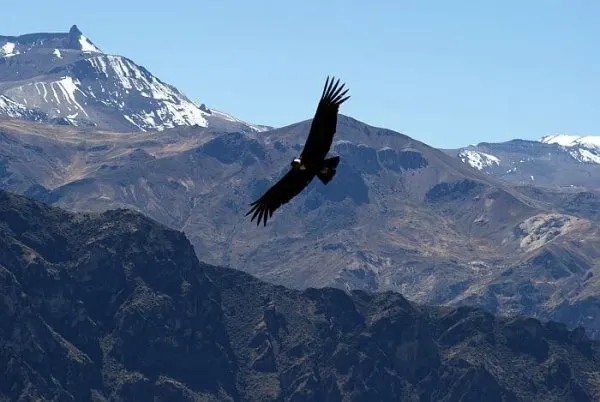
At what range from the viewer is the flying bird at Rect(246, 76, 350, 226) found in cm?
5206

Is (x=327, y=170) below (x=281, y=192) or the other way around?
the other way around

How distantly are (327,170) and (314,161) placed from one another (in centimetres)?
67

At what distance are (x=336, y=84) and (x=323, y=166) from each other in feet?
10.5

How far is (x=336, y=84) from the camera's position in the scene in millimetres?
53469

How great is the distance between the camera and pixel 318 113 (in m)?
51.6

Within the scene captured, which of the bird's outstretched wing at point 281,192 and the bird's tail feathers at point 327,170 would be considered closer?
the bird's tail feathers at point 327,170

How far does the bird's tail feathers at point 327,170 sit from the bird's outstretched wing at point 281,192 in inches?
25.1

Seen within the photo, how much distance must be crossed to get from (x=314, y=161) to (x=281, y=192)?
2.18m

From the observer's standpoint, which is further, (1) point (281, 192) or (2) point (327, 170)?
(1) point (281, 192)

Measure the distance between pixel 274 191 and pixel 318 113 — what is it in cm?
384

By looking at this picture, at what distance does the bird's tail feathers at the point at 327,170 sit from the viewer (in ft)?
172

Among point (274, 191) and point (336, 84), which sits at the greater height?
point (336, 84)

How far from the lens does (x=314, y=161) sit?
52.9 metres

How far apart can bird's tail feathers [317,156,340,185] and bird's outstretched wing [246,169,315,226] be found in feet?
2.09
